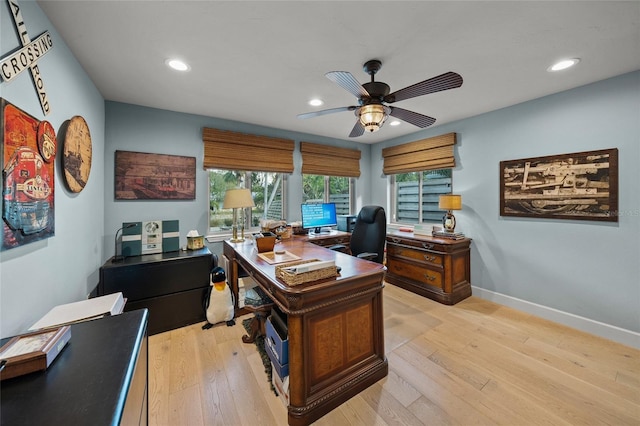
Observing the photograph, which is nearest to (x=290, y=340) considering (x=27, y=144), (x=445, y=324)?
(x=27, y=144)

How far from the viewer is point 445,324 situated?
2.55 m

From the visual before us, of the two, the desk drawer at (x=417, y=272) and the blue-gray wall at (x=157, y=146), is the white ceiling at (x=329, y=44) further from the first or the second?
the desk drawer at (x=417, y=272)

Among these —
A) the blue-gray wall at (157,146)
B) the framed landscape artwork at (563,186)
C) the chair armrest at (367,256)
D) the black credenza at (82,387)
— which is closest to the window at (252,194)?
the blue-gray wall at (157,146)

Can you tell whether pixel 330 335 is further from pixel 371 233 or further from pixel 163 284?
pixel 163 284

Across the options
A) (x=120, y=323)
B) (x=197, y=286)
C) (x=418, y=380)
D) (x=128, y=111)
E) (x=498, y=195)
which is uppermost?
(x=128, y=111)

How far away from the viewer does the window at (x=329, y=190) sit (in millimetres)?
4137

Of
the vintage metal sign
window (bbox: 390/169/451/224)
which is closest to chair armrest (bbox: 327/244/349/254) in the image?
window (bbox: 390/169/451/224)

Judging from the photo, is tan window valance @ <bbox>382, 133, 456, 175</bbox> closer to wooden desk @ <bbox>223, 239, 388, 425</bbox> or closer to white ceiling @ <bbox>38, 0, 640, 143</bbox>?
white ceiling @ <bbox>38, 0, 640, 143</bbox>

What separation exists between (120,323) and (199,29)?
178cm

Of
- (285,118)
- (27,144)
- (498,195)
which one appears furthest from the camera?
(285,118)

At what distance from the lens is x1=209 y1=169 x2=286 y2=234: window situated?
3.31 meters

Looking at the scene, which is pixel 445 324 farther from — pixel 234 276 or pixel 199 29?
pixel 199 29

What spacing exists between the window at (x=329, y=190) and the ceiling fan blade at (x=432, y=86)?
7.88 feet

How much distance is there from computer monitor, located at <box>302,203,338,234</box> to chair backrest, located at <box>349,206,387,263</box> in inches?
32.5
